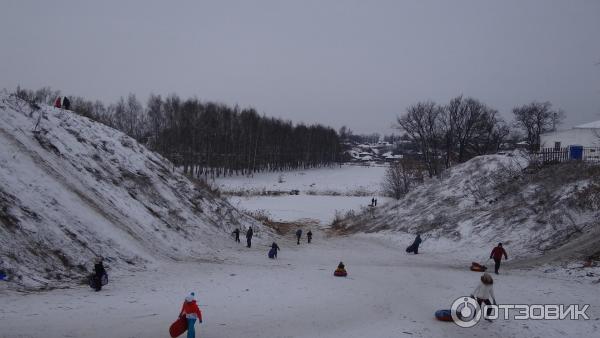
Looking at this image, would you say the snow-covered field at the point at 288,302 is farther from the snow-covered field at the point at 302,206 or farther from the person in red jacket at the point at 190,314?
the snow-covered field at the point at 302,206

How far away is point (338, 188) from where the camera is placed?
65688 millimetres

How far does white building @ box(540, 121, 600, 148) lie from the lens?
3397 cm

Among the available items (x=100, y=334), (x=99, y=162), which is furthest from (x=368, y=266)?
(x=99, y=162)

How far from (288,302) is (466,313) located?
5098 mm

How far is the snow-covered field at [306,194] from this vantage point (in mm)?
42562

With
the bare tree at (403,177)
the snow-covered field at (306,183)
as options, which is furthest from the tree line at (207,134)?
the bare tree at (403,177)

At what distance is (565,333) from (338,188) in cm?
5636

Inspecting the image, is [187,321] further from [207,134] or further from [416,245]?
[207,134]

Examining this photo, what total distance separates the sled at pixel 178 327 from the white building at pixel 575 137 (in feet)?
121

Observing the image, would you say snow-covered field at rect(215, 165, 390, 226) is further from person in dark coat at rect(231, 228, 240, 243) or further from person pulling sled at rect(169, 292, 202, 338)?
person pulling sled at rect(169, 292, 202, 338)

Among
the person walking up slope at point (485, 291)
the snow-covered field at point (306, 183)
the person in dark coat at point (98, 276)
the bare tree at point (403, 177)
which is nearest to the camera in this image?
the person walking up slope at point (485, 291)

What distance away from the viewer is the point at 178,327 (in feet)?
26.1

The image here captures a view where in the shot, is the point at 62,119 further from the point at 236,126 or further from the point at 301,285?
the point at 236,126

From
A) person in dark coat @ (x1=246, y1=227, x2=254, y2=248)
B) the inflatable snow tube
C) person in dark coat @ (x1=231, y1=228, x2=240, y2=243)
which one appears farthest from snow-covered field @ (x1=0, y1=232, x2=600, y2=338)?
person in dark coat @ (x1=231, y1=228, x2=240, y2=243)
